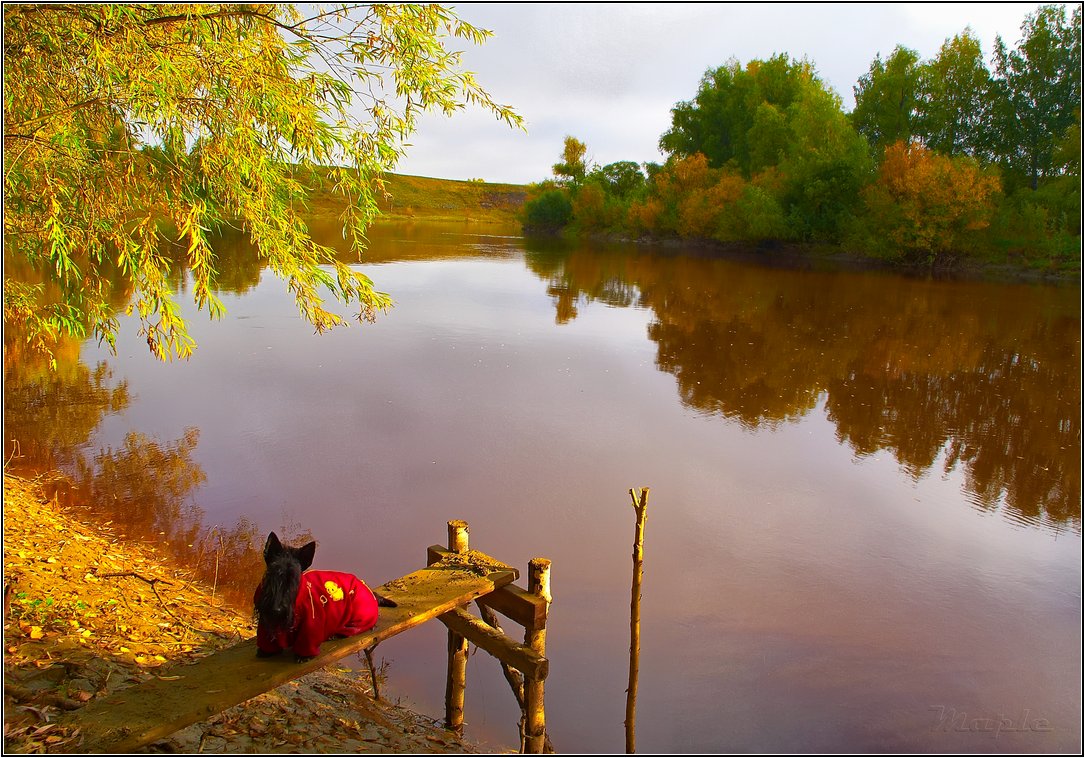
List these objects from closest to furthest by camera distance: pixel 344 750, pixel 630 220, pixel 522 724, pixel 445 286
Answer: pixel 344 750
pixel 522 724
pixel 445 286
pixel 630 220

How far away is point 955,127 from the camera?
4509cm

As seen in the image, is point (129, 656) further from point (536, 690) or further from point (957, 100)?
point (957, 100)

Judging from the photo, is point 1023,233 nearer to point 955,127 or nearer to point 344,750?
point 955,127

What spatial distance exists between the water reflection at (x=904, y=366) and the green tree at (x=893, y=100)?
60.0 ft

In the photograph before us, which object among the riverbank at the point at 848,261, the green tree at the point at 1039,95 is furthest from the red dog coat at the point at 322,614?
the green tree at the point at 1039,95

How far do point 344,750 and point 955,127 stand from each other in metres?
51.3

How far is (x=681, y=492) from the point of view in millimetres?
9656

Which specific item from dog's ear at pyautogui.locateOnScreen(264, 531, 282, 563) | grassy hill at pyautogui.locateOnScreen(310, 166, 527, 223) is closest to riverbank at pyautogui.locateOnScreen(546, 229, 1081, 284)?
dog's ear at pyautogui.locateOnScreen(264, 531, 282, 563)

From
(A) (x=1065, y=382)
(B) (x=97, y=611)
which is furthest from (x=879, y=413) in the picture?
(B) (x=97, y=611)

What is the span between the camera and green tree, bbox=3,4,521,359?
527 cm

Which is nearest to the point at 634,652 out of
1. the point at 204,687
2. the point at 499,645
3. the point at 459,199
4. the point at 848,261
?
the point at 499,645

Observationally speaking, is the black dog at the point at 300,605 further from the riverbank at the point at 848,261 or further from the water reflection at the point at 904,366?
the riverbank at the point at 848,261

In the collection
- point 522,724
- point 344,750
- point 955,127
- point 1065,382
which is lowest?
point 522,724

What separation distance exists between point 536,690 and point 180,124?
479cm
